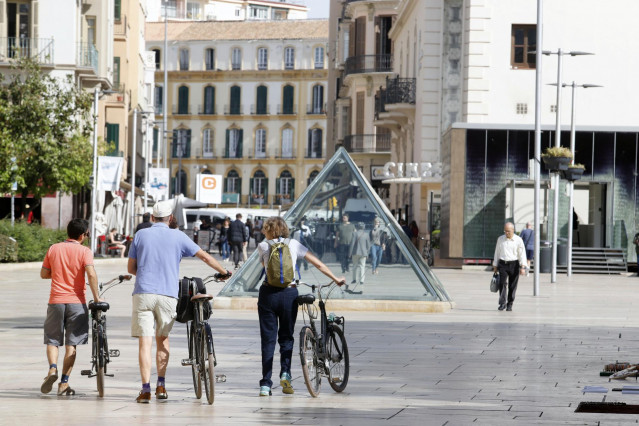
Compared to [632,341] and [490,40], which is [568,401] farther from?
[490,40]

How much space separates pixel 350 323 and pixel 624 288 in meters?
15.2

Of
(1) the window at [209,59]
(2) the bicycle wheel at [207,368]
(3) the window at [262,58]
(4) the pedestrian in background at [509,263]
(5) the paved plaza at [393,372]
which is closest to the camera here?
(5) the paved plaza at [393,372]

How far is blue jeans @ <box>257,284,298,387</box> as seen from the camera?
460 inches

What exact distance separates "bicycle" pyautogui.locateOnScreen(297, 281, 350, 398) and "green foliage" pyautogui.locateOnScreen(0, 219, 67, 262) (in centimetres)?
2719

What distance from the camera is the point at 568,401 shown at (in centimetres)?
1129

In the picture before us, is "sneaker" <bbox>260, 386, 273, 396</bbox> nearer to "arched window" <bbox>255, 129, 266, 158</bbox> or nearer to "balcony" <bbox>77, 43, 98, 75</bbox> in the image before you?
"balcony" <bbox>77, 43, 98, 75</bbox>

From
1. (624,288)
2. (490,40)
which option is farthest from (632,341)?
(490,40)

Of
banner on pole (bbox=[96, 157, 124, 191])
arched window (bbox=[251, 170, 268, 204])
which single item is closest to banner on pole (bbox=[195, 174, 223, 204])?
banner on pole (bbox=[96, 157, 124, 191])

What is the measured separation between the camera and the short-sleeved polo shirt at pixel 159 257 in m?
11.3

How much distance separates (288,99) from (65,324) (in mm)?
102500

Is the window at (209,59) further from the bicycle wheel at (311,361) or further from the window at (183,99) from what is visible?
the bicycle wheel at (311,361)

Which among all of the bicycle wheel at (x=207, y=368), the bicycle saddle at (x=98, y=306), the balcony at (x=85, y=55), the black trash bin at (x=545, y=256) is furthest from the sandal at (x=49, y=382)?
the balcony at (x=85, y=55)

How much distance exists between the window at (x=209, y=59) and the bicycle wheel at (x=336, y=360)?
104m

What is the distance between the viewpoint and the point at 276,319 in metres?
11.8
